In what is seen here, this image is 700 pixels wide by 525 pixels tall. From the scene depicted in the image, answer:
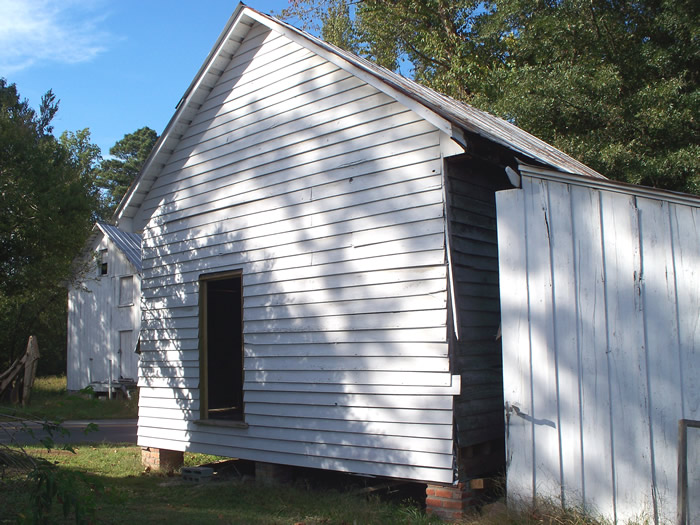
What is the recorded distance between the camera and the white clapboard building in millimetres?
6027

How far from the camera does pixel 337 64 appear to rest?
7828 mm

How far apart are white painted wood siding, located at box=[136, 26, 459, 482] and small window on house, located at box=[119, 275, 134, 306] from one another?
1531cm

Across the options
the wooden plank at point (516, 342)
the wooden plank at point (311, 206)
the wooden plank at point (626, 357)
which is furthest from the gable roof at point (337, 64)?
the wooden plank at point (626, 357)

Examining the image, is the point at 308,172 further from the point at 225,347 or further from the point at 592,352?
the point at 225,347

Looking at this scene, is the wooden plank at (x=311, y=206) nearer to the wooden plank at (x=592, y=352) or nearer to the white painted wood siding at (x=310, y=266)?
the white painted wood siding at (x=310, y=266)

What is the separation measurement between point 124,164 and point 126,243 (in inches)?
1501

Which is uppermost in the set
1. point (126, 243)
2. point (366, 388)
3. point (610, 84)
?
point (610, 84)

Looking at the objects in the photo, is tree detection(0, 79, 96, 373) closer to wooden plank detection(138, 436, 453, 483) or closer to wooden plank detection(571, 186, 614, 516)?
wooden plank detection(138, 436, 453, 483)

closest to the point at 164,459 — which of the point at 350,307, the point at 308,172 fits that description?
the point at 350,307

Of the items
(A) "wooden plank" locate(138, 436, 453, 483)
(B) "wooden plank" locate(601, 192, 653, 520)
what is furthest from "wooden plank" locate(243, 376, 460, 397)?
(B) "wooden plank" locate(601, 192, 653, 520)

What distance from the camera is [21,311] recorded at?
2775 cm

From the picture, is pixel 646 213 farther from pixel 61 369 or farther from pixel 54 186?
pixel 61 369

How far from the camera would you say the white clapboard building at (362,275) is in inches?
237

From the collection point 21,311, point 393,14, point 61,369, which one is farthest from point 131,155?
point 393,14
